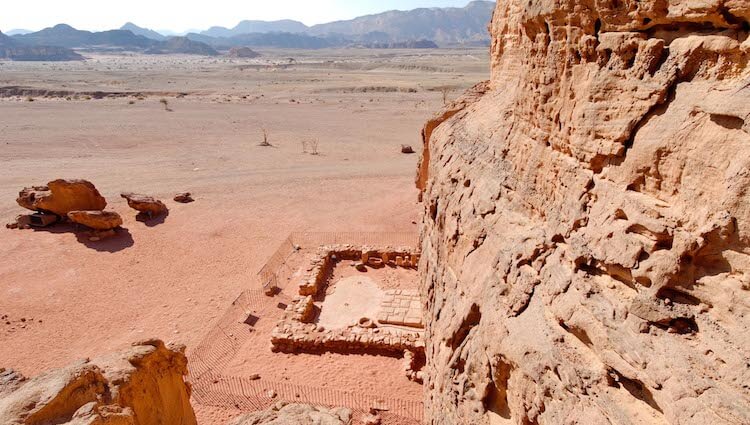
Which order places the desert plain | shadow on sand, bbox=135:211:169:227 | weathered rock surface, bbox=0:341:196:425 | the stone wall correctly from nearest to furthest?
weathered rock surface, bbox=0:341:196:425 < the desert plain < the stone wall < shadow on sand, bbox=135:211:169:227

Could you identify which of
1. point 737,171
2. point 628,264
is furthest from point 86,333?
point 737,171

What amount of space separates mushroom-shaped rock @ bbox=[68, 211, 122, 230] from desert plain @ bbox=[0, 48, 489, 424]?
61 centimetres

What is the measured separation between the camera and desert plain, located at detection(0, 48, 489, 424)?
11.1 meters

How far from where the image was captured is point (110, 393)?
5633mm

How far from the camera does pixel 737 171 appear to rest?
10.9 ft

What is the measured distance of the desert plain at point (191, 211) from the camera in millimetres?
11055

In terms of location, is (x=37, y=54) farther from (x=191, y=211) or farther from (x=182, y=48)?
(x=191, y=211)

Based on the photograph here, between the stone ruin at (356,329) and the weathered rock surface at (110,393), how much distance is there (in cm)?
371

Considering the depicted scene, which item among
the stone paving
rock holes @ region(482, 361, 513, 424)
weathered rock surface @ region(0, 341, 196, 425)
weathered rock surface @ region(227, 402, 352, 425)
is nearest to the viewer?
weathered rock surface @ region(0, 341, 196, 425)

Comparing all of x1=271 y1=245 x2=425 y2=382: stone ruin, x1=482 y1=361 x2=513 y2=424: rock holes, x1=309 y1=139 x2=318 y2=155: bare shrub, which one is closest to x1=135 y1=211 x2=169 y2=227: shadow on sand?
x1=271 y1=245 x2=425 y2=382: stone ruin

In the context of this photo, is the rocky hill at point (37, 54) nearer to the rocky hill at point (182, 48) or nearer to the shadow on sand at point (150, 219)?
the rocky hill at point (182, 48)

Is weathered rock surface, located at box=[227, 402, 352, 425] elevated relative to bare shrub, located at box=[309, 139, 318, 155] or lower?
elevated

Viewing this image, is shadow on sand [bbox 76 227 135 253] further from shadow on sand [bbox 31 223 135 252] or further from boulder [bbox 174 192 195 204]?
boulder [bbox 174 192 195 204]

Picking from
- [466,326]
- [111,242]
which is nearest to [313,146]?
[111,242]
